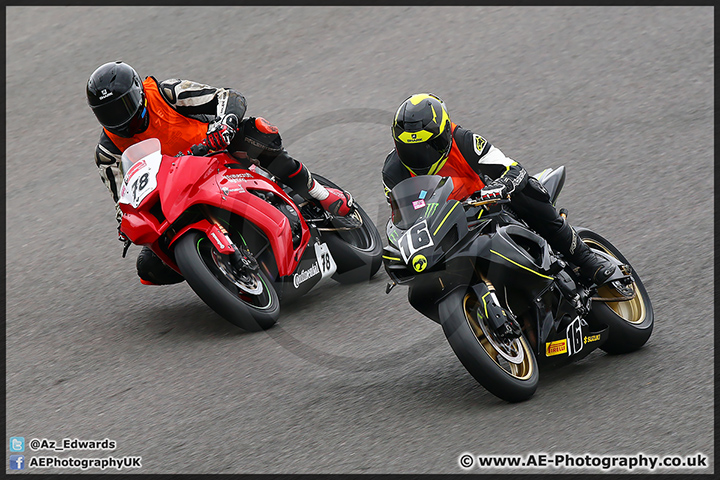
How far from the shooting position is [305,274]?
6.87m

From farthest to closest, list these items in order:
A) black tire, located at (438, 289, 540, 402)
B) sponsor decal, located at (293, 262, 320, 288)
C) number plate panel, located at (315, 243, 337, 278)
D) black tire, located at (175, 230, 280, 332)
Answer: number plate panel, located at (315, 243, 337, 278)
sponsor decal, located at (293, 262, 320, 288)
black tire, located at (175, 230, 280, 332)
black tire, located at (438, 289, 540, 402)

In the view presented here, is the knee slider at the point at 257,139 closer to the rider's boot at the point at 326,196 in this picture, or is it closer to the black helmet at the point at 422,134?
the rider's boot at the point at 326,196

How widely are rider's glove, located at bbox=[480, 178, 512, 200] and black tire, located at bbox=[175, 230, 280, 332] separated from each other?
6.64 feet

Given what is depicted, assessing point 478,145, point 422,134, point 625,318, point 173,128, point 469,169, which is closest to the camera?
point 422,134

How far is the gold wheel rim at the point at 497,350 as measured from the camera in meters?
4.91

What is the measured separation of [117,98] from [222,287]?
1.60 metres

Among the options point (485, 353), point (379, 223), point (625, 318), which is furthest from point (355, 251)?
point (485, 353)

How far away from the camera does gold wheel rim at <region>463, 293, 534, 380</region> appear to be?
4.91 metres

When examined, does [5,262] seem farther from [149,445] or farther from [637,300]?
[637,300]

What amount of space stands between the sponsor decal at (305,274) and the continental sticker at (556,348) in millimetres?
2254

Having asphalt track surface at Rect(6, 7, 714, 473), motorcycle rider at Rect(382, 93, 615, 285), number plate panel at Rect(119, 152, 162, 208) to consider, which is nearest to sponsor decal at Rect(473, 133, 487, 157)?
motorcycle rider at Rect(382, 93, 615, 285)

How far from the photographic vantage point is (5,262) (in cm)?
838

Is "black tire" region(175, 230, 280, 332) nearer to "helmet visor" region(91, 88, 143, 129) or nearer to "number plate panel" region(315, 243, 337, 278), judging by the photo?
"number plate panel" region(315, 243, 337, 278)
